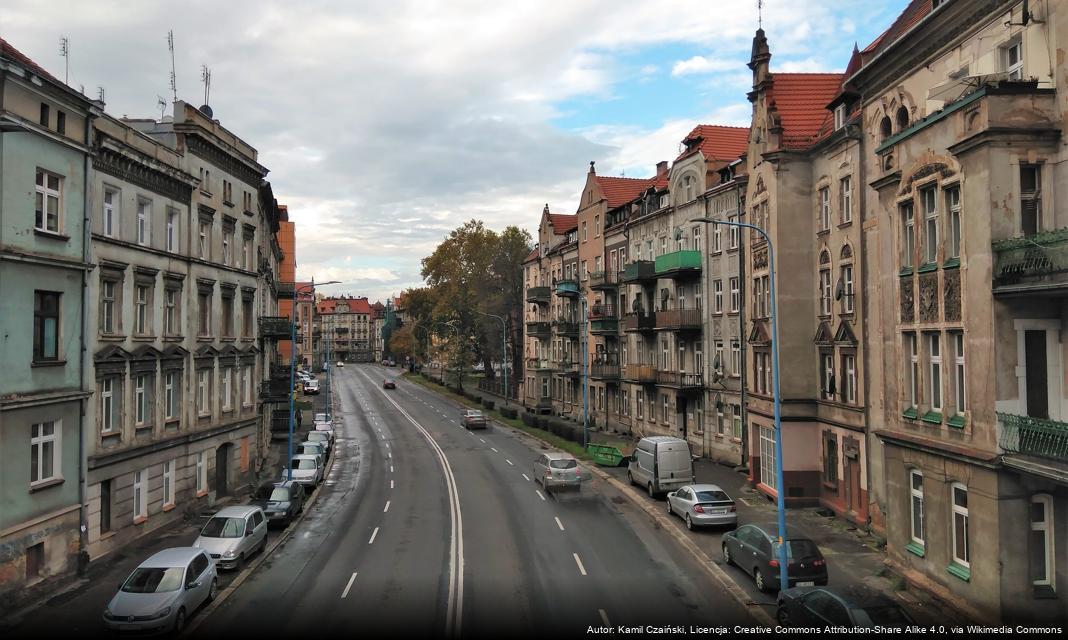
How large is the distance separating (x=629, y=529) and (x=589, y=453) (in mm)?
16993

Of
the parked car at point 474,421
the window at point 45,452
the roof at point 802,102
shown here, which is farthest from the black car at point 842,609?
the parked car at point 474,421

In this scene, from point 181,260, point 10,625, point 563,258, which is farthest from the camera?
point 563,258

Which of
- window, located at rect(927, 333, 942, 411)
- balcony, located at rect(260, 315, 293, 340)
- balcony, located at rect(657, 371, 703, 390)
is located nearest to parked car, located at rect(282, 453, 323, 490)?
balcony, located at rect(260, 315, 293, 340)

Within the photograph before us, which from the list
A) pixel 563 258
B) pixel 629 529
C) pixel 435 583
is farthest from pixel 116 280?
pixel 563 258

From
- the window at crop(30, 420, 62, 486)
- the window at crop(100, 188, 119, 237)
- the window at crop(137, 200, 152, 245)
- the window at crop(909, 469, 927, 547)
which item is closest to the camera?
the window at crop(909, 469, 927, 547)

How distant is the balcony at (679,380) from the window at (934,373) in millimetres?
21625

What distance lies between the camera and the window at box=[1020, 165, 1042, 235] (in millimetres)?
14086

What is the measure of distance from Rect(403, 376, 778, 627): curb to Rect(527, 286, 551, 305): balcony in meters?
28.1

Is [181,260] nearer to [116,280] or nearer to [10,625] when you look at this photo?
[116,280]

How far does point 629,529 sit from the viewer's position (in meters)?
24.6

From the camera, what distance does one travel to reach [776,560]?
17.3 metres

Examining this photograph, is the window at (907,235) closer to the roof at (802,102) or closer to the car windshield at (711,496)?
the car windshield at (711,496)

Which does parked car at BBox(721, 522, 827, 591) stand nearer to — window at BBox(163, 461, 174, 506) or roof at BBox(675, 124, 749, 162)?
window at BBox(163, 461, 174, 506)

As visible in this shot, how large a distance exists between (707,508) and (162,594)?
15906 millimetres
